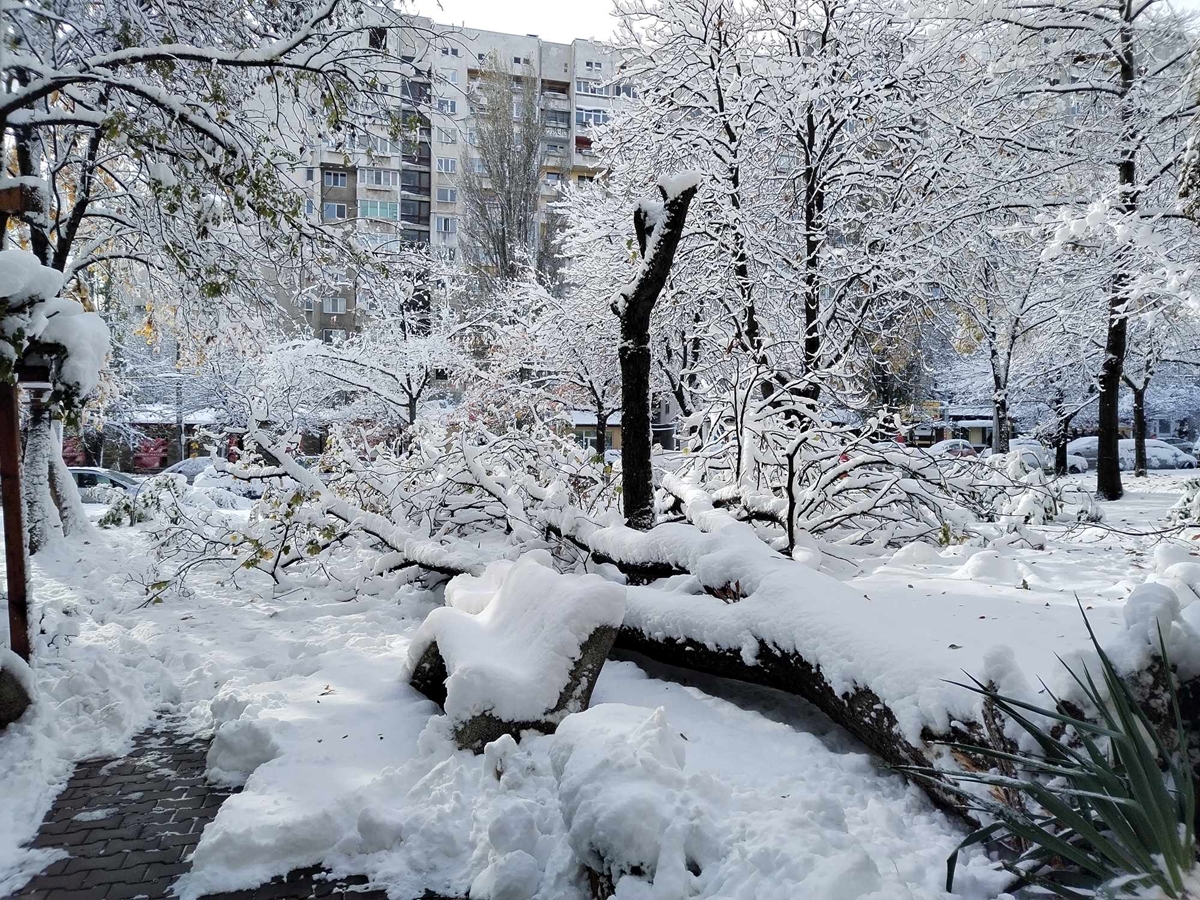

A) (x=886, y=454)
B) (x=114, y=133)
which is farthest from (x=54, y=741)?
(x=886, y=454)

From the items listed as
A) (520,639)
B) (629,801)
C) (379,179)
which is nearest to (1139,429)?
(520,639)

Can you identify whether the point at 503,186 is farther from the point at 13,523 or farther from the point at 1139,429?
the point at 13,523

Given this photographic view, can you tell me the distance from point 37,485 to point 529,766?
30.4 feet

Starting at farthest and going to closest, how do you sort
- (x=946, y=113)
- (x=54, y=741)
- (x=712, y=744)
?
1. (x=946, y=113)
2. (x=54, y=741)
3. (x=712, y=744)

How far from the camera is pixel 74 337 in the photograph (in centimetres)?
469

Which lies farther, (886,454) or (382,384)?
(382,384)

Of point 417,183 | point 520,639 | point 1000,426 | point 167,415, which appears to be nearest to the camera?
point 520,639

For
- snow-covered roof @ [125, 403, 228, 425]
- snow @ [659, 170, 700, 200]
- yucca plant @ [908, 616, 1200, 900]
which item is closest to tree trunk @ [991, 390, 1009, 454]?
snow @ [659, 170, 700, 200]

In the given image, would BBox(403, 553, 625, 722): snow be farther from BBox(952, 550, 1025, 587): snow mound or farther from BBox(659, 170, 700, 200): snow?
BBox(659, 170, 700, 200): snow

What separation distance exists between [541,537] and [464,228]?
86.1 ft

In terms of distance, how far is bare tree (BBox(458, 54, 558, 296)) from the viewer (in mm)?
29656

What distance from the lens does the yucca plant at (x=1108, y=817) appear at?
204cm

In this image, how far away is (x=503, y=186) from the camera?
2986 centimetres

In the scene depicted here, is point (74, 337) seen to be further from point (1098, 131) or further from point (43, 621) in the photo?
point (1098, 131)
